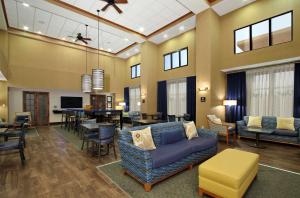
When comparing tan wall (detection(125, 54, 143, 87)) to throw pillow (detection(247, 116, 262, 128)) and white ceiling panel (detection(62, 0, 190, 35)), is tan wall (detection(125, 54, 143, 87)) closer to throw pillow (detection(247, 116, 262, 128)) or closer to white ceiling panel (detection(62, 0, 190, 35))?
white ceiling panel (detection(62, 0, 190, 35))

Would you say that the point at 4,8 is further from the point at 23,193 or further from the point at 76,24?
the point at 23,193

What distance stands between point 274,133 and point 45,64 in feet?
36.8

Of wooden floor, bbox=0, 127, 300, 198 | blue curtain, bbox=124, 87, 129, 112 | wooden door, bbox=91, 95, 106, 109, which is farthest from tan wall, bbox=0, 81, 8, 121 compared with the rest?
blue curtain, bbox=124, 87, 129, 112

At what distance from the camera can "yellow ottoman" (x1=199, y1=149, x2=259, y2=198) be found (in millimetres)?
2020

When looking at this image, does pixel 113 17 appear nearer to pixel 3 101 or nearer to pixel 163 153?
pixel 163 153

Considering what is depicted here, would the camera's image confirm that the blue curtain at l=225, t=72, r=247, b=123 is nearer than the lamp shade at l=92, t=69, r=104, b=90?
No

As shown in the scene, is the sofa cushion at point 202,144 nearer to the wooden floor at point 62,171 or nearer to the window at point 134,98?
the wooden floor at point 62,171

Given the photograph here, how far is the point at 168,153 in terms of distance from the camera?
2.82 meters

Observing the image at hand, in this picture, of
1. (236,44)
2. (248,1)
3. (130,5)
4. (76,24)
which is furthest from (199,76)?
(76,24)

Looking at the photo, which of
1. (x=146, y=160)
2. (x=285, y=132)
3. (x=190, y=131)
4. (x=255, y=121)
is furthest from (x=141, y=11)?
(x=285, y=132)

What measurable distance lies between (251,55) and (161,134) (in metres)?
4.97

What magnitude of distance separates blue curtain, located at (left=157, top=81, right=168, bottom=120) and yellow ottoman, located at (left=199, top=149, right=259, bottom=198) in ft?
21.4

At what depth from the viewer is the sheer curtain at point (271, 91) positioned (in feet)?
17.7

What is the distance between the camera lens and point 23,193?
7.98 ft
